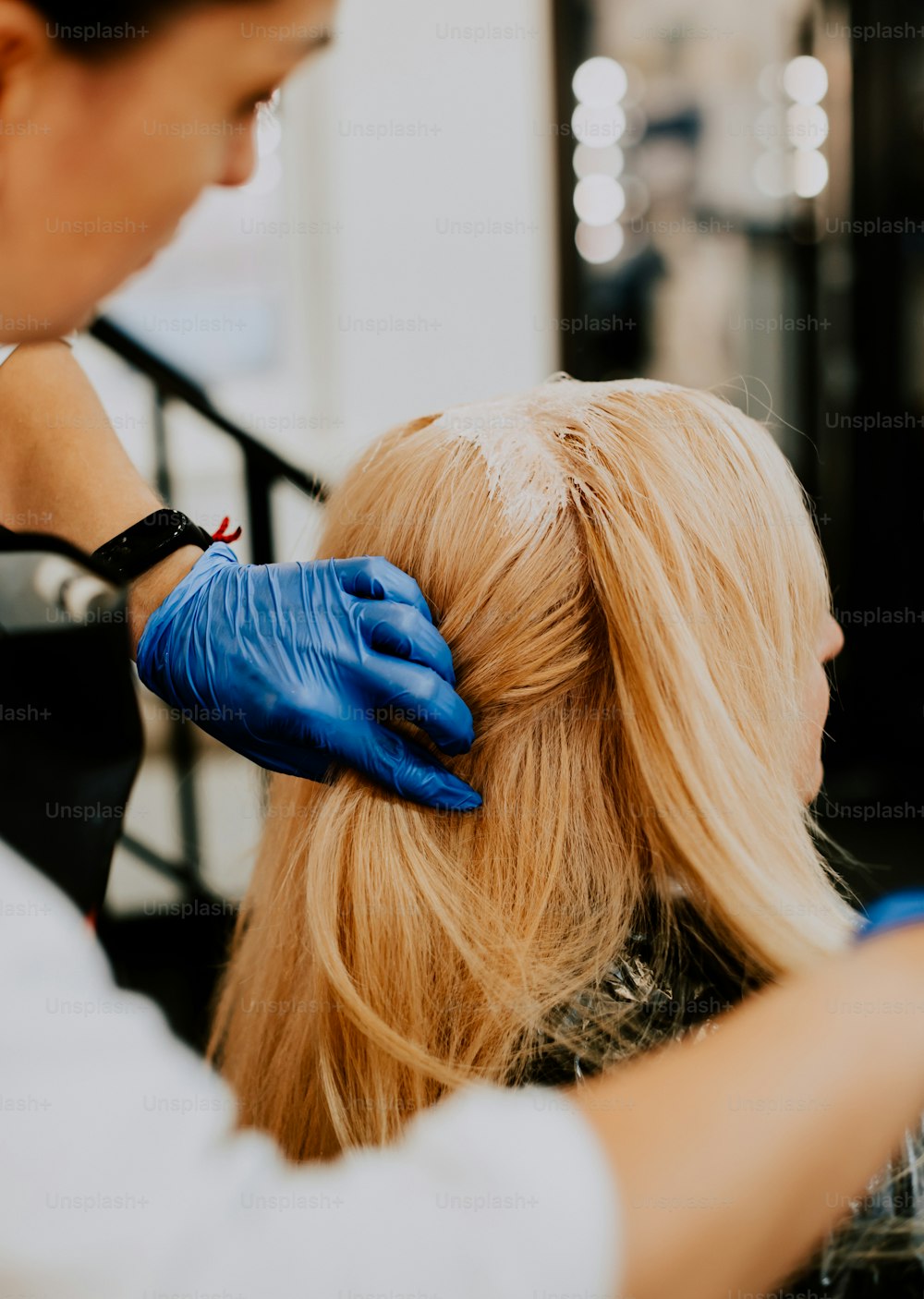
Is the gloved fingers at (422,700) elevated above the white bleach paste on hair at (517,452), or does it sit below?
below

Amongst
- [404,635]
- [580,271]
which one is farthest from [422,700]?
[580,271]

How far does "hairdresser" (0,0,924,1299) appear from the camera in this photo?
414 millimetres

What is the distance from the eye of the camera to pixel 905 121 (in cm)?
281

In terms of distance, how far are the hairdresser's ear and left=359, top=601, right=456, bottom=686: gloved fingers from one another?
0.42 metres

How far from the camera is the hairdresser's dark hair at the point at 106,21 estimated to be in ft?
1.64

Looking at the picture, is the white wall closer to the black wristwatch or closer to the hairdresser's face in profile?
the black wristwatch

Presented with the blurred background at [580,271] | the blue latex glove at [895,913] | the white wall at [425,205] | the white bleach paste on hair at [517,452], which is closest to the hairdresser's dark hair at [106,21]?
the white bleach paste on hair at [517,452]

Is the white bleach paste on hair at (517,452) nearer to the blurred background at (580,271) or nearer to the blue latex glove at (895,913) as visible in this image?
the blue latex glove at (895,913)

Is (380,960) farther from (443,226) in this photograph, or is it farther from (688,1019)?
(443,226)

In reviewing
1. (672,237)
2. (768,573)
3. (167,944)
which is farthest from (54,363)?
(672,237)

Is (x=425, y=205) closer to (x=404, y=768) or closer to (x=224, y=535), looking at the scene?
(x=224, y=535)

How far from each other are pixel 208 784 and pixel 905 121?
9.01ft

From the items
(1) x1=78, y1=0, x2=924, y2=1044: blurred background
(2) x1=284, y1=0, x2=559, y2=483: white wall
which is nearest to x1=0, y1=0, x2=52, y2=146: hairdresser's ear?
(1) x1=78, y1=0, x2=924, y2=1044: blurred background

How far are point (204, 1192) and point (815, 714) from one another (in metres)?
0.71
